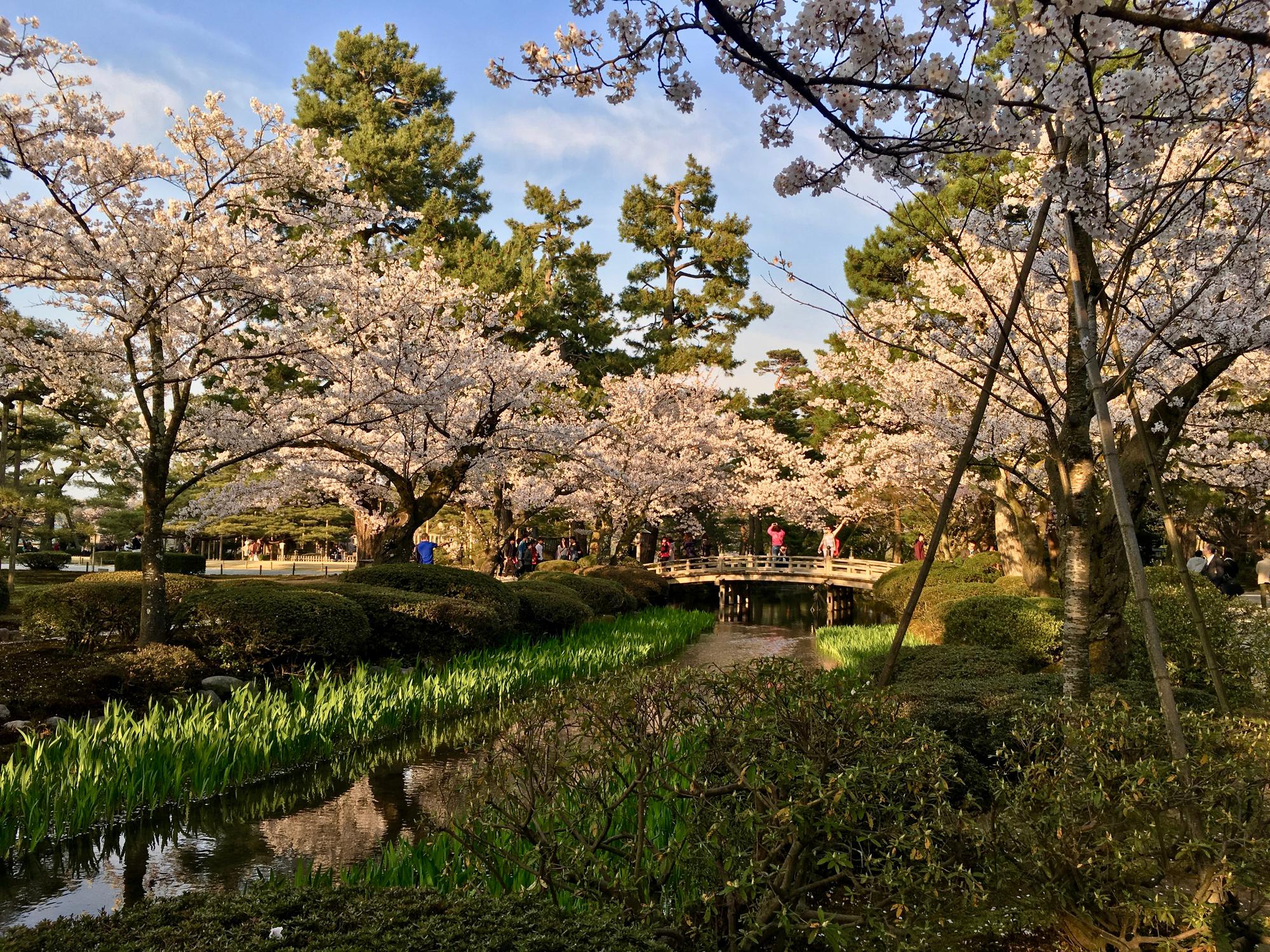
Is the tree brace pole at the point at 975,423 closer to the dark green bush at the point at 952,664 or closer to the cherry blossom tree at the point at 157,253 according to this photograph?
the dark green bush at the point at 952,664

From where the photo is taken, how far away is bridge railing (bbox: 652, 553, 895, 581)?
2727 cm

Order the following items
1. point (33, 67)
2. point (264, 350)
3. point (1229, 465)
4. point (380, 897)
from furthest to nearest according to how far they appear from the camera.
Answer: point (1229, 465)
point (264, 350)
point (33, 67)
point (380, 897)

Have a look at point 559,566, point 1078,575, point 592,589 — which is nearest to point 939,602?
point 592,589

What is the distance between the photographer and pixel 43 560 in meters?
26.6

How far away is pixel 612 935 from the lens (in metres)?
2.16

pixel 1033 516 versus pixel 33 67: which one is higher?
pixel 33 67

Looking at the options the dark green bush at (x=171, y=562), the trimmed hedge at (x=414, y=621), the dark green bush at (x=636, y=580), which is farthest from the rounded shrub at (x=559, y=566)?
the trimmed hedge at (x=414, y=621)

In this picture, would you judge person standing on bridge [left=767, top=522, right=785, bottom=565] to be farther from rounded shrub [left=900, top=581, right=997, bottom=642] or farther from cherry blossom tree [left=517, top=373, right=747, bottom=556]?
rounded shrub [left=900, top=581, right=997, bottom=642]

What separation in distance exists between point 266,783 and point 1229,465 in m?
16.8

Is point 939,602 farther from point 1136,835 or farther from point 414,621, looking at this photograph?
point 1136,835

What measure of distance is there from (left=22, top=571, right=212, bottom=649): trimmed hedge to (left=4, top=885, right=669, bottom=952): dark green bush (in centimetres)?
763

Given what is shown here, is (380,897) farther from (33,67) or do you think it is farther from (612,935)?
(33,67)

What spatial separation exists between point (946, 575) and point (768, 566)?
37.8 feet

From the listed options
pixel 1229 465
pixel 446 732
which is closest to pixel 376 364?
pixel 446 732
